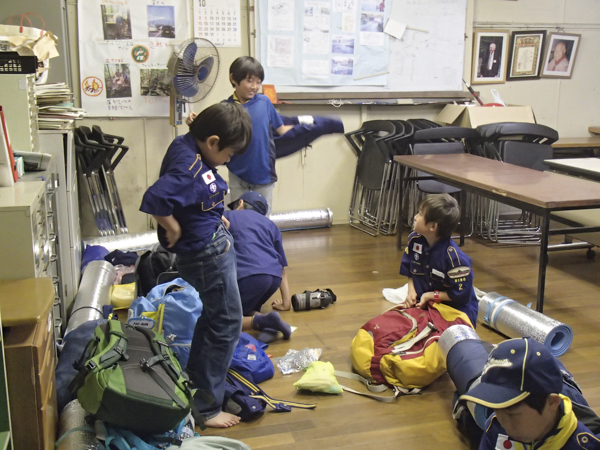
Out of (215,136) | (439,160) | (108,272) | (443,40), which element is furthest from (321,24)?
(215,136)

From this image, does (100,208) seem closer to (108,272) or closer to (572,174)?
(108,272)

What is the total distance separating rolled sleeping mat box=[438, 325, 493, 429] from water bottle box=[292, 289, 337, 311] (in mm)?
1088

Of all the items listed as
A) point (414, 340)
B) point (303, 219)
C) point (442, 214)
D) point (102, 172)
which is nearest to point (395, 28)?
point (303, 219)

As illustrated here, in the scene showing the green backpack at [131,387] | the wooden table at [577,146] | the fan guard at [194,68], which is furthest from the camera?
the wooden table at [577,146]

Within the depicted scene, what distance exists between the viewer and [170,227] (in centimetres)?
206

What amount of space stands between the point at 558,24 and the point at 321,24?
2.35 metres

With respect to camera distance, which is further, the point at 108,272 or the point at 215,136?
the point at 108,272

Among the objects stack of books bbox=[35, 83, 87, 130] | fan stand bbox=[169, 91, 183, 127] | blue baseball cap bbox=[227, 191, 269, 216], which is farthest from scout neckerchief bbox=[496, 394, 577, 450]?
fan stand bbox=[169, 91, 183, 127]

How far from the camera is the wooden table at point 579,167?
4.04 m

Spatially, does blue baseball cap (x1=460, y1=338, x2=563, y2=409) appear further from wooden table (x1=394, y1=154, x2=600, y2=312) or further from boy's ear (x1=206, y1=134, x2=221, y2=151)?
wooden table (x1=394, y1=154, x2=600, y2=312)

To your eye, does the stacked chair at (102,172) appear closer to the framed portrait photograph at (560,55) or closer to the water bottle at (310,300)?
the water bottle at (310,300)

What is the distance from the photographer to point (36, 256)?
2164 millimetres

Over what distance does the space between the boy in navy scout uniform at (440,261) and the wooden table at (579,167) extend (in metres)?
1.65

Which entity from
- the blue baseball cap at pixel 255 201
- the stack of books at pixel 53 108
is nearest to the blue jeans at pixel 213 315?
the blue baseball cap at pixel 255 201
